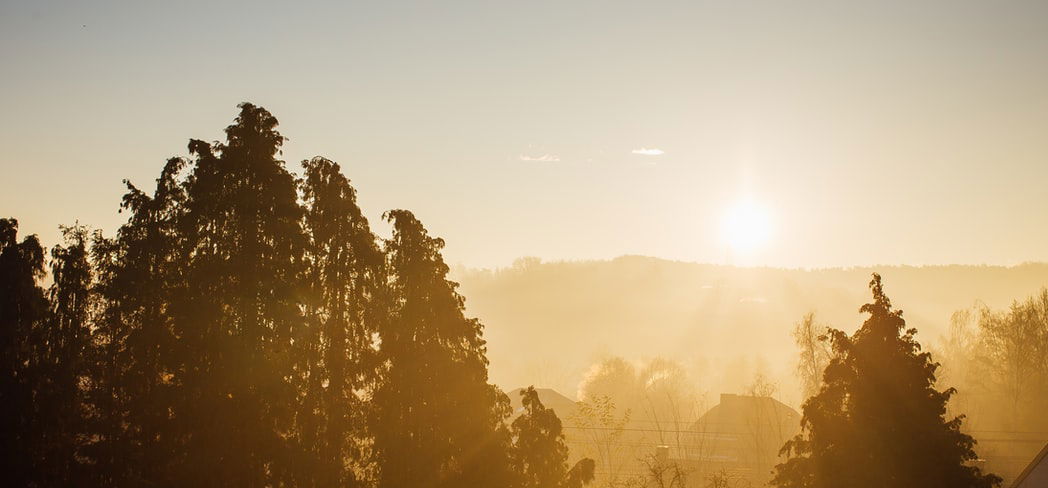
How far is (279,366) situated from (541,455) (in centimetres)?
766

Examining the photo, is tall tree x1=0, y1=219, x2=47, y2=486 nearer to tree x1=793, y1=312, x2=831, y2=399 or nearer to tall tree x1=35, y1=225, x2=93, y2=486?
tall tree x1=35, y1=225, x2=93, y2=486

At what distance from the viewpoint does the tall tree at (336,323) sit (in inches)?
801

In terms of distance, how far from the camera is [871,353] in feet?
75.1

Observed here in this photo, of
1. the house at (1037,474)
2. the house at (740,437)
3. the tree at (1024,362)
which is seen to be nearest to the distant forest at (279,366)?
the house at (1037,474)

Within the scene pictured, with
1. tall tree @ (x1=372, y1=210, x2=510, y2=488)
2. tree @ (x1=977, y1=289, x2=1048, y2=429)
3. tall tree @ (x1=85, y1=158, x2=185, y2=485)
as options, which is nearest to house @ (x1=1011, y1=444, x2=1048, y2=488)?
tall tree @ (x1=372, y1=210, x2=510, y2=488)

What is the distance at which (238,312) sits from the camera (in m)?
19.7

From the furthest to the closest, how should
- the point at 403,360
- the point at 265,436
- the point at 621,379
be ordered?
the point at 621,379 < the point at 403,360 < the point at 265,436

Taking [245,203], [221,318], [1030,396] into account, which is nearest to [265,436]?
[221,318]

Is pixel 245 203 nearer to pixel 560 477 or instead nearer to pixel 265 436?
pixel 265 436

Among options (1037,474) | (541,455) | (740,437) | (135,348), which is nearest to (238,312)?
(135,348)

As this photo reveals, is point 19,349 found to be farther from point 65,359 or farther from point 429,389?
point 429,389

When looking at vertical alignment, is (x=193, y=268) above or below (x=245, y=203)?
below

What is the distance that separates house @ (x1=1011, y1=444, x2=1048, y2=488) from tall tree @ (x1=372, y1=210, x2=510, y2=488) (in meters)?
24.5

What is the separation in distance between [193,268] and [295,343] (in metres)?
3.19
